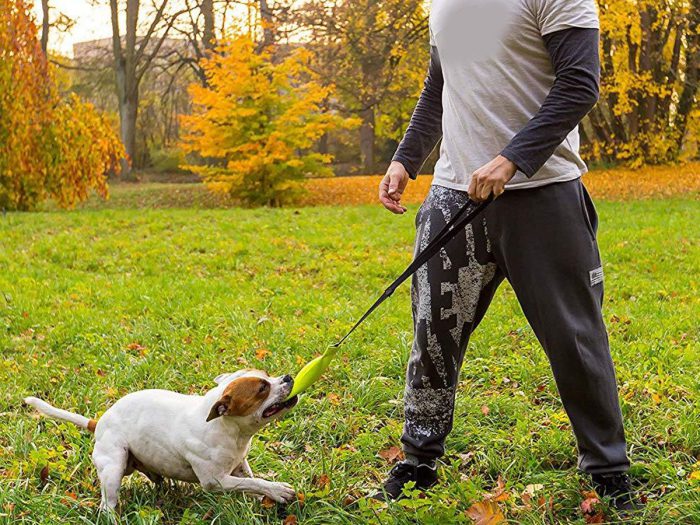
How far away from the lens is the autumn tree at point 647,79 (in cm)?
1523

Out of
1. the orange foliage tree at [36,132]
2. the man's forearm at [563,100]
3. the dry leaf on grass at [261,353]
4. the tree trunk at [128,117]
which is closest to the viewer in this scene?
the man's forearm at [563,100]

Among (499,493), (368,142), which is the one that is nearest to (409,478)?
(499,493)

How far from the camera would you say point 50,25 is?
71.1ft

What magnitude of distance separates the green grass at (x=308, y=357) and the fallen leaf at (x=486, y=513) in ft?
0.24

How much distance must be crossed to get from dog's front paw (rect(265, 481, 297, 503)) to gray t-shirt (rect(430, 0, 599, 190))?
3.98ft

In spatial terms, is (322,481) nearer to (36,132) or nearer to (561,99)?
(561,99)

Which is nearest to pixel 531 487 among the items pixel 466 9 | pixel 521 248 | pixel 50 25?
pixel 521 248

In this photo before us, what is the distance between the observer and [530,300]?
2.45 metres

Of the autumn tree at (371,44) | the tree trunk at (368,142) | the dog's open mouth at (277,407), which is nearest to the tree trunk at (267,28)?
the autumn tree at (371,44)

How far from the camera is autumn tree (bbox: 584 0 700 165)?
15234mm

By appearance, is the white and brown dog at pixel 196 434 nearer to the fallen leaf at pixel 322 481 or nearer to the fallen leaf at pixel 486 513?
the fallen leaf at pixel 322 481

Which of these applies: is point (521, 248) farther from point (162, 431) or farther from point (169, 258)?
point (169, 258)

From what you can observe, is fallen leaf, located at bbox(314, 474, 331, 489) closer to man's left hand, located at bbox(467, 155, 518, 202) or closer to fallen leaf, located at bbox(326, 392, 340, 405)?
fallen leaf, located at bbox(326, 392, 340, 405)

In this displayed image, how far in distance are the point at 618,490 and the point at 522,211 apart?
3.36 ft
